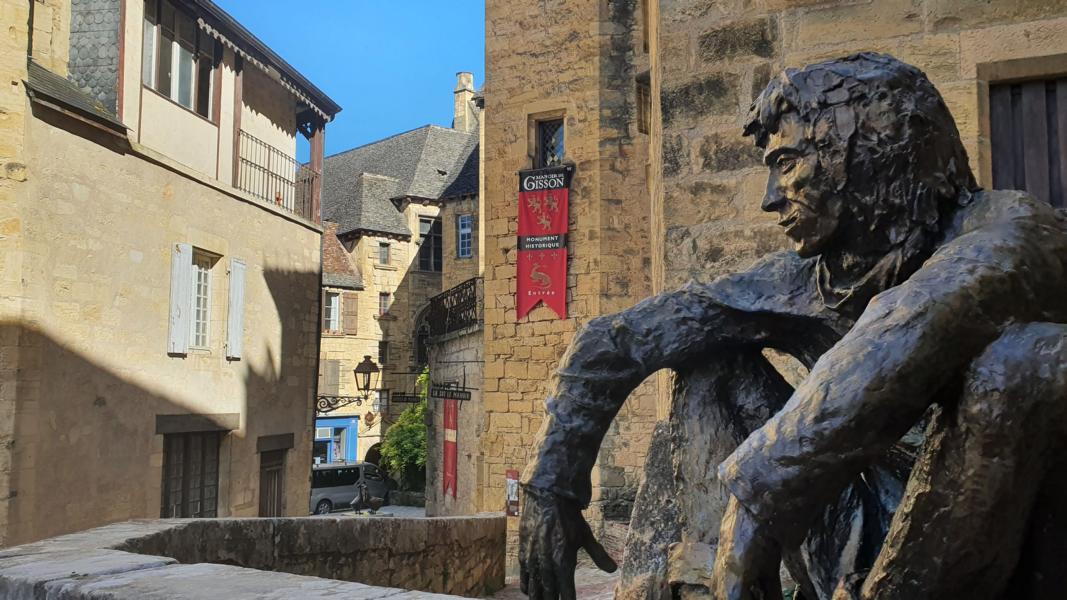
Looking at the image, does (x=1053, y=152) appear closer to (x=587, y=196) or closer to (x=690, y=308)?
(x=690, y=308)

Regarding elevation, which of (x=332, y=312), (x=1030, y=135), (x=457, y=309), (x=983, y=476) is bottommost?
(x=983, y=476)

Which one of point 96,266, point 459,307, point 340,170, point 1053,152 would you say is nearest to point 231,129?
point 96,266

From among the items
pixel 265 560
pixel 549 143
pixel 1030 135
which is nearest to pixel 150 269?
pixel 549 143

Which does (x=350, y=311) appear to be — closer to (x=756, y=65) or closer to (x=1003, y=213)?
(x=756, y=65)

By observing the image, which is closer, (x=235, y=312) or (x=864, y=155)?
(x=864, y=155)

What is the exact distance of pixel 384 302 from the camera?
35844 mm

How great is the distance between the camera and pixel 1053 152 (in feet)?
10.4

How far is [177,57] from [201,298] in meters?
3.36

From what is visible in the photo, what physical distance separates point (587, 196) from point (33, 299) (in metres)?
8.89

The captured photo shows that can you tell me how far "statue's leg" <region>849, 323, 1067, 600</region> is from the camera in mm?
1062

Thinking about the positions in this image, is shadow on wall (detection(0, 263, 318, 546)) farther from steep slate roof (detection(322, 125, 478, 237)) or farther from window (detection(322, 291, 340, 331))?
window (detection(322, 291, 340, 331))

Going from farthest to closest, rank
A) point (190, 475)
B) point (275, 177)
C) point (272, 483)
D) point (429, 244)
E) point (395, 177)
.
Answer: point (395, 177) → point (429, 244) → point (275, 177) → point (272, 483) → point (190, 475)

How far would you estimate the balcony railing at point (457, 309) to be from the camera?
65.3ft

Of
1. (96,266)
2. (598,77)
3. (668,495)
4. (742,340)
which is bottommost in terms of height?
(668,495)
